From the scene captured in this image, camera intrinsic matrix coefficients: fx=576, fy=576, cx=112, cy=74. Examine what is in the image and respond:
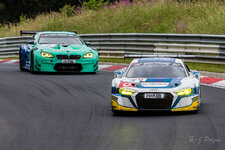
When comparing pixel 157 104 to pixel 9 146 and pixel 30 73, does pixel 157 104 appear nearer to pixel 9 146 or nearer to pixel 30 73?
pixel 9 146

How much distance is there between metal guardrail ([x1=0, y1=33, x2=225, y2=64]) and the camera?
19.7 metres

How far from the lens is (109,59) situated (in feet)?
78.2

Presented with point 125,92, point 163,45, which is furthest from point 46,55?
point 125,92

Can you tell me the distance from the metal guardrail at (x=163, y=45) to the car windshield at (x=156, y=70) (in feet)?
18.5

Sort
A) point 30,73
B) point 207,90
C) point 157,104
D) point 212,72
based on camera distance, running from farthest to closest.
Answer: point 30,73 → point 212,72 → point 207,90 → point 157,104

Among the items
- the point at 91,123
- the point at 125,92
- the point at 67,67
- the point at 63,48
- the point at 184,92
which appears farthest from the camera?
the point at 63,48

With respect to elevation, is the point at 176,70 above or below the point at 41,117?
above

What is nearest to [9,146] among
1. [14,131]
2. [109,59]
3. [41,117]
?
[14,131]

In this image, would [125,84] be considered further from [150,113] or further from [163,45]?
[163,45]

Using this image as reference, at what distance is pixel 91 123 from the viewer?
32.2 feet

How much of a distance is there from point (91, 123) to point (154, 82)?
5.16 ft

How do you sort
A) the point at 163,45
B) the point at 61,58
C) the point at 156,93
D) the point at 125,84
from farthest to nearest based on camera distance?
the point at 163,45 < the point at 61,58 < the point at 125,84 < the point at 156,93

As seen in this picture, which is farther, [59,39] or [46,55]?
[59,39]

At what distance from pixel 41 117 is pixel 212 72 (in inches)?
329
